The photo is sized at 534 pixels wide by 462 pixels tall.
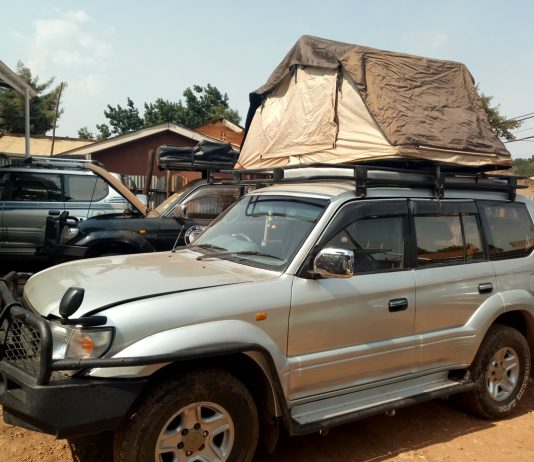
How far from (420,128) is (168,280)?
2.55m

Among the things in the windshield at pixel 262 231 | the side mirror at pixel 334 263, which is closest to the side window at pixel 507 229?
the windshield at pixel 262 231

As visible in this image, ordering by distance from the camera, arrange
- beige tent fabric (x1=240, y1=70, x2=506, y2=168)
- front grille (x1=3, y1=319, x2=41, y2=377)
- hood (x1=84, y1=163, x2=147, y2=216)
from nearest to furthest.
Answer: front grille (x1=3, y1=319, x2=41, y2=377)
beige tent fabric (x1=240, y1=70, x2=506, y2=168)
hood (x1=84, y1=163, x2=147, y2=216)

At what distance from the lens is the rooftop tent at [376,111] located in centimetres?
430

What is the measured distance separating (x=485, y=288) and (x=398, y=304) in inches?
39.5

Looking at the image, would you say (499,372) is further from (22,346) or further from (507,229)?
(22,346)

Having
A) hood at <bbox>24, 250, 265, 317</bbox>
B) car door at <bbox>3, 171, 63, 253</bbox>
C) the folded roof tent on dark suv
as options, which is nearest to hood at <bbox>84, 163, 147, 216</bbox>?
the folded roof tent on dark suv

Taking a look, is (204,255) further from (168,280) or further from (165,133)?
(165,133)

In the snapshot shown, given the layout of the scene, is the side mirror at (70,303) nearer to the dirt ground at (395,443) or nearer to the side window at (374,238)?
the dirt ground at (395,443)

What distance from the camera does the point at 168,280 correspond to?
311 centimetres

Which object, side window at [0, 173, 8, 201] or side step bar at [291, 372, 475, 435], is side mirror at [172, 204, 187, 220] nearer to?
side window at [0, 173, 8, 201]

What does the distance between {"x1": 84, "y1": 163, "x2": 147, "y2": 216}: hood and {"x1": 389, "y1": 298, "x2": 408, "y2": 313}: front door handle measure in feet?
17.4

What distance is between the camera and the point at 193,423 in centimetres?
284

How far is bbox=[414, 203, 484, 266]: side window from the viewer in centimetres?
396

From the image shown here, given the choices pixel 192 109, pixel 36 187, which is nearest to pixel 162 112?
pixel 192 109
